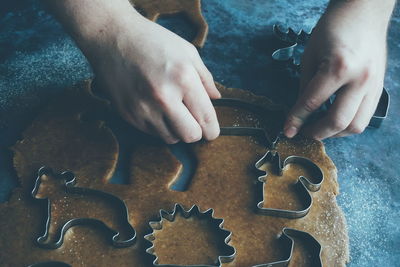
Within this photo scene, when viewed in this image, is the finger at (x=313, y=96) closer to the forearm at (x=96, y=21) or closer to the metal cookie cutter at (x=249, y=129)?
the metal cookie cutter at (x=249, y=129)

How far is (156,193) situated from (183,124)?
216 mm

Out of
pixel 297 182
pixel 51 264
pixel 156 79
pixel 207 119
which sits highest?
pixel 156 79

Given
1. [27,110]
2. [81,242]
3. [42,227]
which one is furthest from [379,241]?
[27,110]

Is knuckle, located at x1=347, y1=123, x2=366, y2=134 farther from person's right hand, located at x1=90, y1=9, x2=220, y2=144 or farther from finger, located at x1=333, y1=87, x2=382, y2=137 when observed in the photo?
person's right hand, located at x1=90, y1=9, x2=220, y2=144

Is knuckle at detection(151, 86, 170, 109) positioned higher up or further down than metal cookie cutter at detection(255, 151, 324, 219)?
higher up

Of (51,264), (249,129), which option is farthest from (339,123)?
(51,264)

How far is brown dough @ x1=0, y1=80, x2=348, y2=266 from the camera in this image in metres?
1.16

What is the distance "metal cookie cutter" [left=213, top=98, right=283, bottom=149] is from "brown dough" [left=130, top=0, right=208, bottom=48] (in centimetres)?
38

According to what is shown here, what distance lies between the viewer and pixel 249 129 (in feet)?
4.62

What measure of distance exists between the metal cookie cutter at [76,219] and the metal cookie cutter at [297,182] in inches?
14.6

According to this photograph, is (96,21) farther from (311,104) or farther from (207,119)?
(311,104)

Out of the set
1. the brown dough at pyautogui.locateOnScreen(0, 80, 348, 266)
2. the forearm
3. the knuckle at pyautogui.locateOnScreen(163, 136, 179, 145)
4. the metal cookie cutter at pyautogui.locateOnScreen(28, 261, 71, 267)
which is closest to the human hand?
the brown dough at pyautogui.locateOnScreen(0, 80, 348, 266)

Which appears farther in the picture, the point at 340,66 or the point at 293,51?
the point at 293,51

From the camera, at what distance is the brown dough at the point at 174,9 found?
1.76 m
